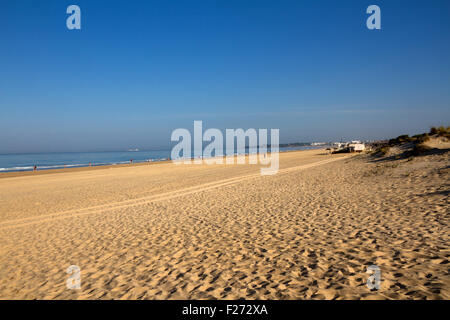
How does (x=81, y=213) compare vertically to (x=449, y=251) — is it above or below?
below

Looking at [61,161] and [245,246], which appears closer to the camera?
[245,246]

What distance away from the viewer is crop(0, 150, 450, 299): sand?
15.0 ft

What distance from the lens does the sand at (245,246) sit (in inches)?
181

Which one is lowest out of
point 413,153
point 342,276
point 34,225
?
point 34,225

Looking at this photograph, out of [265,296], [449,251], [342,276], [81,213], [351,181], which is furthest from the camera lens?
[351,181]

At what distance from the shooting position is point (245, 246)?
6.58m

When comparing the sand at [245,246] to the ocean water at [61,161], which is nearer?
the sand at [245,246]

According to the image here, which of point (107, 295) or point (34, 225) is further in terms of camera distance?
point (34, 225)

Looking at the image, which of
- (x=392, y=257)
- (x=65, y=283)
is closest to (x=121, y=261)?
(x=65, y=283)

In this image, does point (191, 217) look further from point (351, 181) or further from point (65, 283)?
point (351, 181)

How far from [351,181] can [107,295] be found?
47.3ft

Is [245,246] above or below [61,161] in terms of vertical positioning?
above

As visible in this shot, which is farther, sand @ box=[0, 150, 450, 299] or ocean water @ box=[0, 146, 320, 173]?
ocean water @ box=[0, 146, 320, 173]

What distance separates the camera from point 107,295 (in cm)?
481
